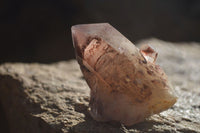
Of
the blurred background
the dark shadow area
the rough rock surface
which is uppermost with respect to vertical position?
the blurred background

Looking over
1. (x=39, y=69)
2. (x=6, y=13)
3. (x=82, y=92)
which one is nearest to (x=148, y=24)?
(x=6, y=13)

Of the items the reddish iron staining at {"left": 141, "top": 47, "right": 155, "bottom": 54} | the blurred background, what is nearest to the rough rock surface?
the reddish iron staining at {"left": 141, "top": 47, "right": 155, "bottom": 54}

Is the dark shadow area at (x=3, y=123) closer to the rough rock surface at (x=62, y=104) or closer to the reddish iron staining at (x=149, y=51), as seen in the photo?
the rough rock surface at (x=62, y=104)

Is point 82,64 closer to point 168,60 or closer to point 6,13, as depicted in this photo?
point 168,60

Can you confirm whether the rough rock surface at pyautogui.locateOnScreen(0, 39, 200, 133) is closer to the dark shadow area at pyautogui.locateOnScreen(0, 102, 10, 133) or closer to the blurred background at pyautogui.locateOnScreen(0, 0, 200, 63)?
the dark shadow area at pyautogui.locateOnScreen(0, 102, 10, 133)

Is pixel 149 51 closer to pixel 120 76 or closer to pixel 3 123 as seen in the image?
pixel 120 76

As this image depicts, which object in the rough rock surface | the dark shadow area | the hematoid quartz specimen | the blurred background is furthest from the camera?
the blurred background
